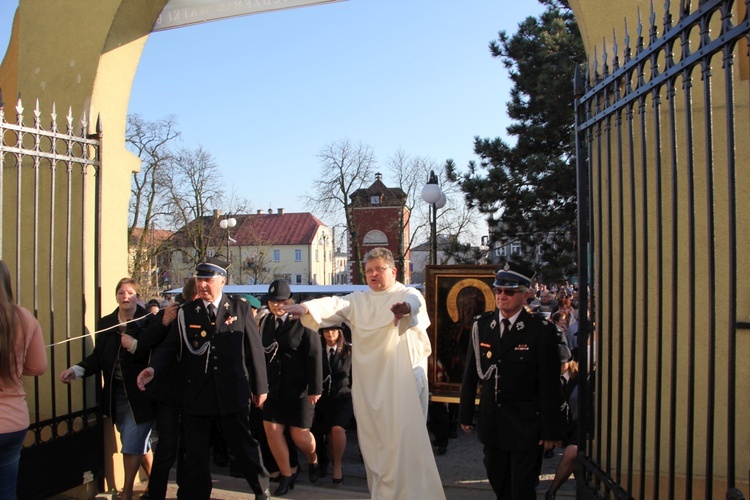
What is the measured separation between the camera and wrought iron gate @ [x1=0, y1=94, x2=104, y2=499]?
5.36m

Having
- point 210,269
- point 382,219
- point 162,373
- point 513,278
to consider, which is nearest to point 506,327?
point 513,278

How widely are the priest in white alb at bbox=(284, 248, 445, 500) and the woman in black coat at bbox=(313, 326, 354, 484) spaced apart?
102 cm

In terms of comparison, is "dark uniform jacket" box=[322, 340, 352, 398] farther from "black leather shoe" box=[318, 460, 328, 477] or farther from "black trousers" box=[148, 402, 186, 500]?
"black trousers" box=[148, 402, 186, 500]

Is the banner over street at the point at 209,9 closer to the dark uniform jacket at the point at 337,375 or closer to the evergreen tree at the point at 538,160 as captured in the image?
the dark uniform jacket at the point at 337,375

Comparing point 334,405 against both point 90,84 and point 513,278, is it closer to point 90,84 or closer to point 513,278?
point 513,278

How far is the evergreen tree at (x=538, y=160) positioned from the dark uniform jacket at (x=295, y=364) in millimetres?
8230

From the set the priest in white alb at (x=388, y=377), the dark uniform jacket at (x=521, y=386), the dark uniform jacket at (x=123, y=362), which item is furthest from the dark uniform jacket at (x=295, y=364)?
the dark uniform jacket at (x=521, y=386)

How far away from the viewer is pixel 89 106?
612cm

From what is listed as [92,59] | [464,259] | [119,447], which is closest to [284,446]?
[119,447]

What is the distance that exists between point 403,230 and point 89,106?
126 feet

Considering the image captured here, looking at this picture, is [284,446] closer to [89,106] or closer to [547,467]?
[547,467]

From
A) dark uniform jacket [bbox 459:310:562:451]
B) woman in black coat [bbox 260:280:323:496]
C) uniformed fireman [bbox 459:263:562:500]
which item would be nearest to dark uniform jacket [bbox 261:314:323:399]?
woman in black coat [bbox 260:280:323:496]

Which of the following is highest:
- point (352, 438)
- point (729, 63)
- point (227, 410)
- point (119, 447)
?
point (729, 63)

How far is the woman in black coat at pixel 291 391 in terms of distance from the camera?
591 cm
